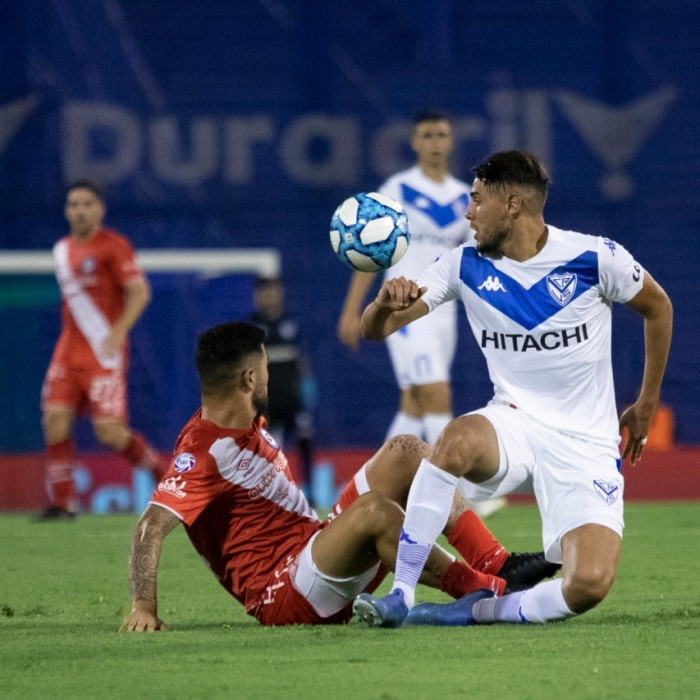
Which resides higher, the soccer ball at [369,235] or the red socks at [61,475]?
the soccer ball at [369,235]

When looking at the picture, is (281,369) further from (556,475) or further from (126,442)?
(556,475)

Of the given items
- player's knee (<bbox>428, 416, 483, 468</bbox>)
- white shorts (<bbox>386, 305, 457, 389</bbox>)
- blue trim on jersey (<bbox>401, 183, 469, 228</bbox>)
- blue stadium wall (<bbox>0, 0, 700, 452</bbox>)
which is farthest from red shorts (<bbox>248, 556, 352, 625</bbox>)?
blue stadium wall (<bbox>0, 0, 700, 452</bbox>)

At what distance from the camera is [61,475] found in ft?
32.8

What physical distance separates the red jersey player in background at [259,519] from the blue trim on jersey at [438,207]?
394 cm

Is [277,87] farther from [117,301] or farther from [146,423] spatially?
[117,301]

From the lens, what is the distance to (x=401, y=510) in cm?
478

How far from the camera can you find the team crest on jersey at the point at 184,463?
4660 mm

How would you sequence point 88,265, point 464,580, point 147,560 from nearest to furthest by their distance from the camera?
point 147,560 → point 464,580 → point 88,265

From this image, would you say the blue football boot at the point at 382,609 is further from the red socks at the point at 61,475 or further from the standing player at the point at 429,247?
the red socks at the point at 61,475

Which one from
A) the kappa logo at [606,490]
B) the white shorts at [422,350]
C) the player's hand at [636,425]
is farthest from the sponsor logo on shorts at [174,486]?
the white shorts at [422,350]

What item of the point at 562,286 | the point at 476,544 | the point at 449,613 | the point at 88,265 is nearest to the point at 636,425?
the point at 562,286

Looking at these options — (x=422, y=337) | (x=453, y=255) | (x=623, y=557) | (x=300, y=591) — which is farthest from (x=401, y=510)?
(x=422, y=337)

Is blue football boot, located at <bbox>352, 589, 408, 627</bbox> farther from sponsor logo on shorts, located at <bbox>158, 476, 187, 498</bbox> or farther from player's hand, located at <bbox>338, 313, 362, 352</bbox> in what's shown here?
player's hand, located at <bbox>338, 313, 362, 352</bbox>

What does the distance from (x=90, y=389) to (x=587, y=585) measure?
Result: 5.83 metres
